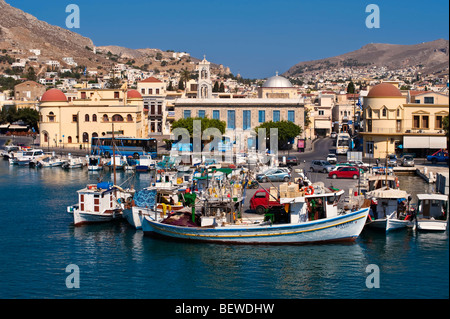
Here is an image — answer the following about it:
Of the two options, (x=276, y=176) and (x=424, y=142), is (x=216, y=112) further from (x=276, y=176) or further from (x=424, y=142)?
(x=276, y=176)

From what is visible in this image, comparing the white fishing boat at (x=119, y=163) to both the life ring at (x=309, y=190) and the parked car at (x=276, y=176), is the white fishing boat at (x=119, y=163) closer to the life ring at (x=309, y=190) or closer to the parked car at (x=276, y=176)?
the parked car at (x=276, y=176)

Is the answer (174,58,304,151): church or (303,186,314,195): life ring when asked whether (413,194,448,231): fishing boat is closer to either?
(303,186,314,195): life ring

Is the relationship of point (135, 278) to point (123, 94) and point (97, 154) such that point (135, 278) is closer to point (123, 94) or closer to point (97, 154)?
Result: point (97, 154)

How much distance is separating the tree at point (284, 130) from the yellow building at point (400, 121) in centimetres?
864

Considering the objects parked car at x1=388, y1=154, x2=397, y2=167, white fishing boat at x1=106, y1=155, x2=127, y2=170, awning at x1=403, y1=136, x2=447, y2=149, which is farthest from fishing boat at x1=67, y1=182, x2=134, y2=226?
awning at x1=403, y1=136, x2=447, y2=149

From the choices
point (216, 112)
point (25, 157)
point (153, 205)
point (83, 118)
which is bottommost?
point (153, 205)

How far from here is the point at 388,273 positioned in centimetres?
1781

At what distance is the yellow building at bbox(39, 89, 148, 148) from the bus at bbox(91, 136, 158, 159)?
4.34 meters

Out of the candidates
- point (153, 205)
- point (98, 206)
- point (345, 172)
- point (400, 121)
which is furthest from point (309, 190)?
point (400, 121)

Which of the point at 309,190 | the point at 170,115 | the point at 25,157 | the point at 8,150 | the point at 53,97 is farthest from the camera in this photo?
the point at 170,115

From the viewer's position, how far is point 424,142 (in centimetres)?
4191

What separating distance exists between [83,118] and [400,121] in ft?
85.6

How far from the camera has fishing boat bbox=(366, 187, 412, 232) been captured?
22.2 m
